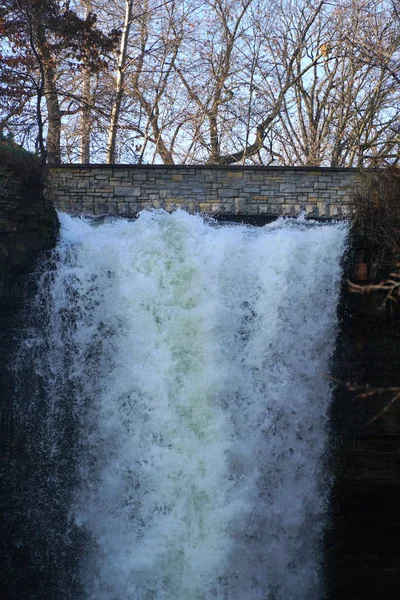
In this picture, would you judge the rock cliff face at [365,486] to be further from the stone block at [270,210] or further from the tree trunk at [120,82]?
the tree trunk at [120,82]

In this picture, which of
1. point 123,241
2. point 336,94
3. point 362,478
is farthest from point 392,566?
point 336,94

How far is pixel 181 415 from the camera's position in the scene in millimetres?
8531

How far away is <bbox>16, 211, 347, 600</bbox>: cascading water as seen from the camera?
27.2 feet

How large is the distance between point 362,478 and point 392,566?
1.10 meters

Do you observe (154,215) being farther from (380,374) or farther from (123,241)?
(380,374)

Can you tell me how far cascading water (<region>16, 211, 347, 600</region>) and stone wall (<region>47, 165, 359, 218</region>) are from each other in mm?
3268

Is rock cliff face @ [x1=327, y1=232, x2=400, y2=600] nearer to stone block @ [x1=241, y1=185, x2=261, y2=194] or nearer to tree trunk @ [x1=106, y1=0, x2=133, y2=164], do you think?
stone block @ [x1=241, y1=185, x2=261, y2=194]

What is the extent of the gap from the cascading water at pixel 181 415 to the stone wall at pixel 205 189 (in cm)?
327

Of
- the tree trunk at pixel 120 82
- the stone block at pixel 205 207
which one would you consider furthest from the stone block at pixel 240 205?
the tree trunk at pixel 120 82

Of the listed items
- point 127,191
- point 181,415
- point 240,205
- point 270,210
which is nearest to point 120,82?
point 127,191

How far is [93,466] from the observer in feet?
28.3

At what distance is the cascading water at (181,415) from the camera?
27.2ft

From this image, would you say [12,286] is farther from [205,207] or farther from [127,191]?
[205,207]

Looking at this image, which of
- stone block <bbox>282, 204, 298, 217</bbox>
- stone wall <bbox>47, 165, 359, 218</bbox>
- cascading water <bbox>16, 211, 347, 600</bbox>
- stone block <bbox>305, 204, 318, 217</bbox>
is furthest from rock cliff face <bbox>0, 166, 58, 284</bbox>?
stone block <bbox>305, 204, 318, 217</bbox>
